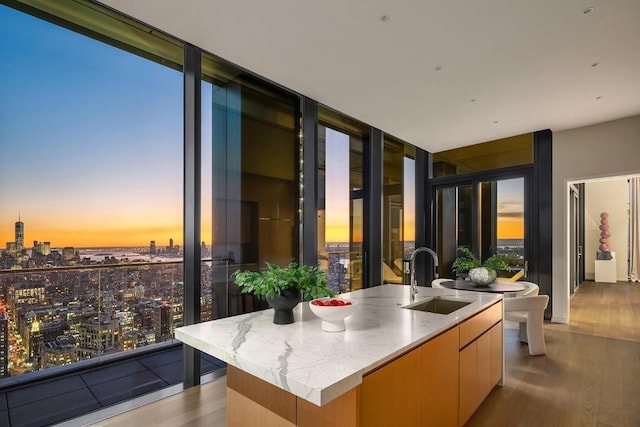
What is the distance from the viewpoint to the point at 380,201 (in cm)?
530

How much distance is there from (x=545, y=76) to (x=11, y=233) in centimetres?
482

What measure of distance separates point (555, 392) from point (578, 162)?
11.6ft

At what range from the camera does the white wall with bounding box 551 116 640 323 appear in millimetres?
4566

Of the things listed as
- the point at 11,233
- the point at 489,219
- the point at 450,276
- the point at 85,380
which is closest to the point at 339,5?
the point at 11,233

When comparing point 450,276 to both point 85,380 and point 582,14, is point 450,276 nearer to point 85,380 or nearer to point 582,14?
point 582,14

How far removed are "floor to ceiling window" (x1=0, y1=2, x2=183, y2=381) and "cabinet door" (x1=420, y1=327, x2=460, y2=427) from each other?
2.56m

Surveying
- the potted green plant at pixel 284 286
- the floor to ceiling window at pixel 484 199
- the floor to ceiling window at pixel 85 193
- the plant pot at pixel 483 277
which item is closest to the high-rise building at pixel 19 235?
the floor to ceiling window at pixel 85 193

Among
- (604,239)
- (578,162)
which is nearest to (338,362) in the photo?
(578,162)

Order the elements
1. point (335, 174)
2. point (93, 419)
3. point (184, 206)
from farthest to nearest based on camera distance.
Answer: point (335, 174), point (184, 206), point (93, 419)

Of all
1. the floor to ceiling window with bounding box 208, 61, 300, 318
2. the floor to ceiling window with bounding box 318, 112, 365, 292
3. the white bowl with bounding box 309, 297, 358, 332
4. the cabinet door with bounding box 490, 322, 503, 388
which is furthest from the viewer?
the floor to ceiling window with bounding box 318, 112, 365, 292

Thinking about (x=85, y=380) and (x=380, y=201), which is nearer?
(x=85, y=380)

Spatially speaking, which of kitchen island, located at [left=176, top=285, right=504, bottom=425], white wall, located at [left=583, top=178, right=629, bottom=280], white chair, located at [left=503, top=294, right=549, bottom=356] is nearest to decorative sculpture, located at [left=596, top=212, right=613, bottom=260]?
white wall, located at [left=583, top=178, right=629, bottom=280]

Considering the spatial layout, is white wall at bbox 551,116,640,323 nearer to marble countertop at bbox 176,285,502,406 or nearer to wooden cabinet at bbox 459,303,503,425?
wooden cabinet at bbox 459,303,503,425

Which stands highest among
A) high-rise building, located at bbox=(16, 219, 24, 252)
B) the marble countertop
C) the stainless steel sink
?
high-rise building, located at bbox=(16, 219, 24, 252)
